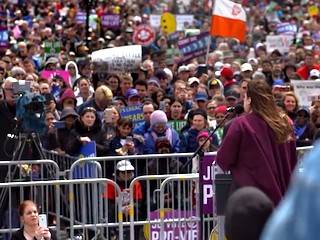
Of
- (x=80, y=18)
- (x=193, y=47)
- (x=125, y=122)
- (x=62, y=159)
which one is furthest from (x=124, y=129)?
(x=80, y=18)

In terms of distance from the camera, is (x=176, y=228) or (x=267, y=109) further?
(x=176, y=228)

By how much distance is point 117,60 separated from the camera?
17.5 meters

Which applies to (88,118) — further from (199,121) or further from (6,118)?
(199,121)

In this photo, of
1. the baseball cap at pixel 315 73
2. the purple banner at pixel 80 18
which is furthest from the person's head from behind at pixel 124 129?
the purple banner at pixel 80 18

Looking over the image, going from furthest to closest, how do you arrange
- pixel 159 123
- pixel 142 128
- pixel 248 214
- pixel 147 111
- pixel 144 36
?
pixel 144 36 → pixel 147 111 → pixel 142 128 → pixel 159 123 → pixel 248 214

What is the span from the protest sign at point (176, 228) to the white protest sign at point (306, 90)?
667 cm

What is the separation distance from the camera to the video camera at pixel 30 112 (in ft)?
33.8

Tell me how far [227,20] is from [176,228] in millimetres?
11480

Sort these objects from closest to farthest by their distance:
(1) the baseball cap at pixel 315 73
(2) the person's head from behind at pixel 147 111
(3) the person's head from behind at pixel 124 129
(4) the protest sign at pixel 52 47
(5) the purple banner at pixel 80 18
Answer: (3) the person's head from behind at pixel 124 129
(2) the person's head from behind at pixel 147 111
(1) the baseball cap at pixel 315 73
(4) the protest sign at pixel 52 47
(5) the purple banner at pixel 80 18

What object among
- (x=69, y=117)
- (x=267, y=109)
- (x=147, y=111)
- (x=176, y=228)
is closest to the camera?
(x=267, y=109)

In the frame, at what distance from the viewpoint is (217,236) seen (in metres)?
8.16

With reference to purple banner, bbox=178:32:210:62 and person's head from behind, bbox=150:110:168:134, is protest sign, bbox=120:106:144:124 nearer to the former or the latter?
person's head from behind, bbox=150:110:168:134

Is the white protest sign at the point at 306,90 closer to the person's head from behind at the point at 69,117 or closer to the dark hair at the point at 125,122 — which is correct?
the dark hair at the point at 125,122

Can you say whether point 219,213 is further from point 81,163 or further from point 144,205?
point 81,163
